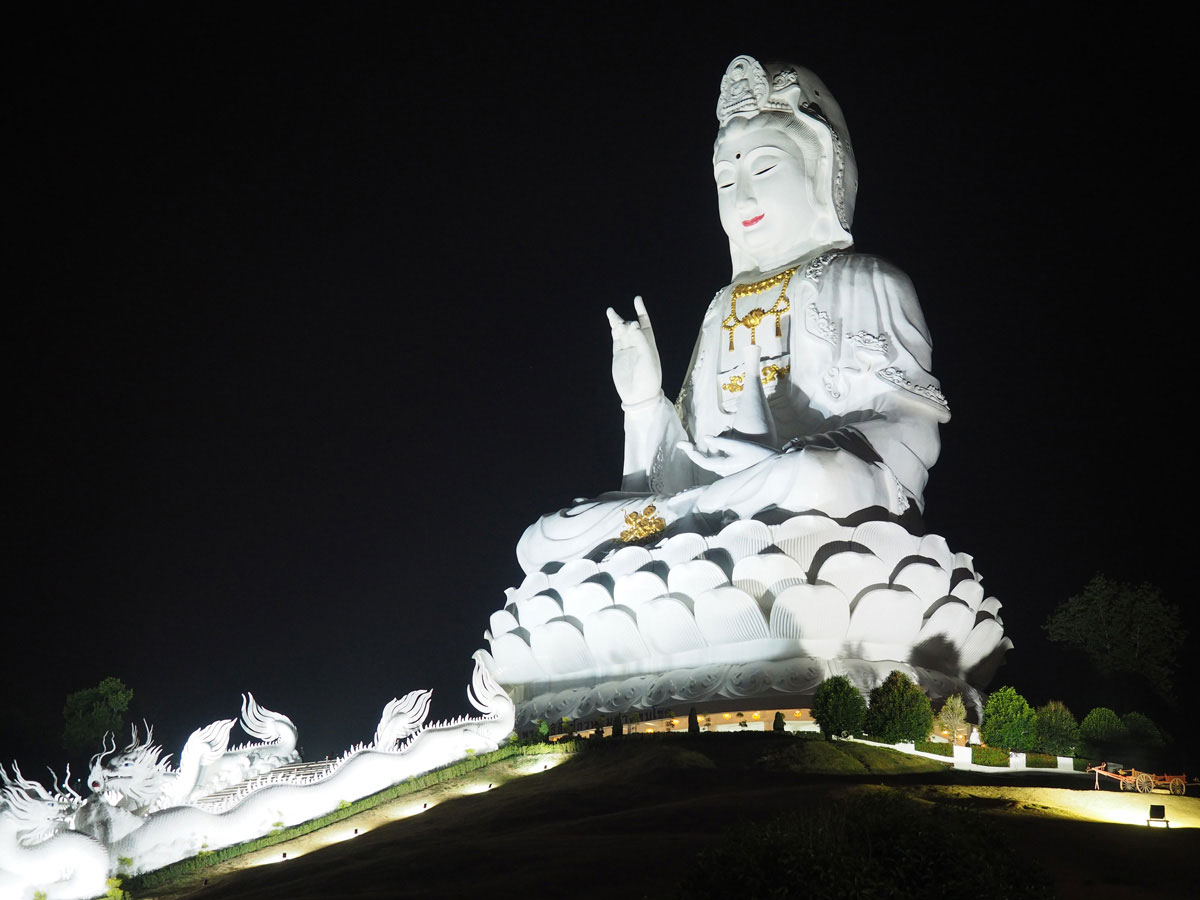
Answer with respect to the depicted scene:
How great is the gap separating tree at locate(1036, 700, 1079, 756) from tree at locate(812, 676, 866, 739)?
2.75 m

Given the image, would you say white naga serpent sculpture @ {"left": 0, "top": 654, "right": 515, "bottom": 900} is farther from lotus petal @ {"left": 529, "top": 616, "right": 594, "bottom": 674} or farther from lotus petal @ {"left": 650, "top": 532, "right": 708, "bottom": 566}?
lotus petal @ {"left": 650, "top": 532, "right": 708, "bottom": 566}

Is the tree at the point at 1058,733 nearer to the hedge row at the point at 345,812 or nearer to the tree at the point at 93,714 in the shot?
the hedge row at the point at 345,812

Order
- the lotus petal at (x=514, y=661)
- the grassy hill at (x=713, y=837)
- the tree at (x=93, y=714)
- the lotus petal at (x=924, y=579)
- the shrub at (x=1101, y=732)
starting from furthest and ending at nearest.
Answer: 1. the tree at (x=93, y=714)
2. the lotus petal at (x=514, y=661)
3. the lotus petal at (x=924, y=579)
4. the shrub at (x=1101, y=732)
5. the grassy hill at (x=713, y=837)

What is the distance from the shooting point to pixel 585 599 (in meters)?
→ 16.4

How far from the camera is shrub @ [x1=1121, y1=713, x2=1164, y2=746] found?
14.9 metres

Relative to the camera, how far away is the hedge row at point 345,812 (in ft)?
41.1

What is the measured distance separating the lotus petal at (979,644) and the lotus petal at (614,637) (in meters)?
3.91

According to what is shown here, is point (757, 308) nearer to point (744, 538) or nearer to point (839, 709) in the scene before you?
point (744, 538)

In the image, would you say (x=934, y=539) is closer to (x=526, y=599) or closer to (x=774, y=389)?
(x=774, y=389)

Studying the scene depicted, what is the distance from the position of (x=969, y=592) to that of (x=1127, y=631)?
14.3 ft

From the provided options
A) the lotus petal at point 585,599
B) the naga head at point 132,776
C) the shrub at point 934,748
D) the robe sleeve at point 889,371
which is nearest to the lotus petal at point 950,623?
the robe sleeve at point 889,371

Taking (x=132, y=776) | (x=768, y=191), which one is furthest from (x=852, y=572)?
(x=132, y=776)

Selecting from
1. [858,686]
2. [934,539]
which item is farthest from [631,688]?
[934,539]

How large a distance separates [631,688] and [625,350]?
464cm
